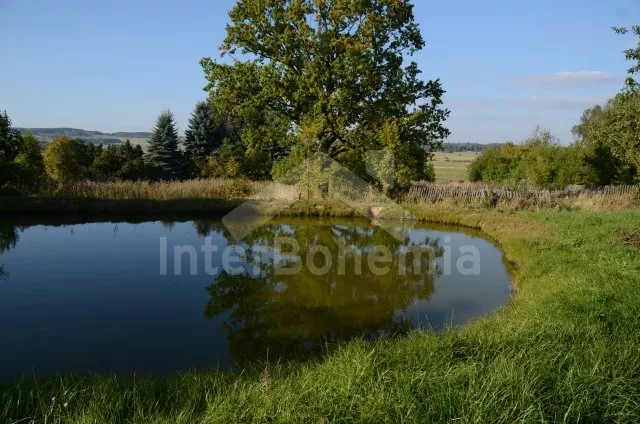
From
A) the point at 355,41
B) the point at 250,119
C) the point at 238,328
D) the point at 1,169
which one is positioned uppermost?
the point at 355,41

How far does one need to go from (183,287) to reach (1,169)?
38.8 feet

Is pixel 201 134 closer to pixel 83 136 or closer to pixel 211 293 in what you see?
pixel 211 293

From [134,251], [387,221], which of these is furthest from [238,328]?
[387,221]

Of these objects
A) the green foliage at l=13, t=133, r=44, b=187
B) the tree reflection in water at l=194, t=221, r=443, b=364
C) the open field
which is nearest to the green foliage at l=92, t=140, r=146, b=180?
the green foliage at l=13, t=133, r=44, b=187

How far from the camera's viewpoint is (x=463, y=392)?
3.34m

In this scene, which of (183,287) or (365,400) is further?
(183,287)

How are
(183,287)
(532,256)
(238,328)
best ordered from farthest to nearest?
(532,256)
(183,287)
(238,328)

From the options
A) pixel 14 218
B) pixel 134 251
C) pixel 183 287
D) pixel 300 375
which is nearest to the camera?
pixel 300 375

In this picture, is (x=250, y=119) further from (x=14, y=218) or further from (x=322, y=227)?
(x=14, y=218)

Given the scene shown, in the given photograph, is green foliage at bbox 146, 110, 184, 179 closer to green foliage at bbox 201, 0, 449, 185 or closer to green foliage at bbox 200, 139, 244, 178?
green foliage at bbox 200, 139, 244, 178

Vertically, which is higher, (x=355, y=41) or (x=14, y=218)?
(x=355, y=41)

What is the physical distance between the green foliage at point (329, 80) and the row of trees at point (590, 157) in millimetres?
6827

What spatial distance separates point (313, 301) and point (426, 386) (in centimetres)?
444

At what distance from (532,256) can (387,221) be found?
7754mm
